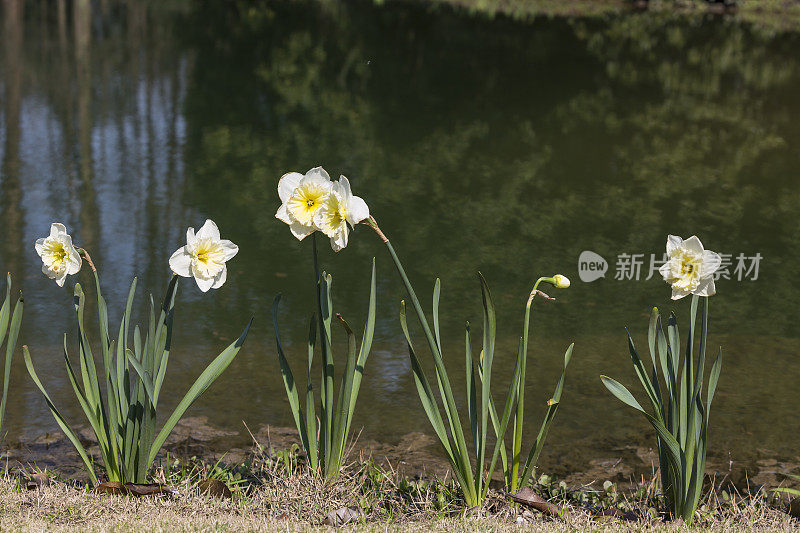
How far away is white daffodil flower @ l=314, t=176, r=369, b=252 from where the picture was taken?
263 cm

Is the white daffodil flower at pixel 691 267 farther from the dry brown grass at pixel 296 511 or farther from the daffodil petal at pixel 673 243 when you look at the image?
the dry brown grass at pixel 296 511

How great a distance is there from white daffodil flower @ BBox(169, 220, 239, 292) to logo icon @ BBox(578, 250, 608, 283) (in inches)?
122

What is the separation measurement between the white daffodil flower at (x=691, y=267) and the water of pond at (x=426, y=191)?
1.11 m

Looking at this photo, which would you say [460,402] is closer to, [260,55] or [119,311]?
[119,311]

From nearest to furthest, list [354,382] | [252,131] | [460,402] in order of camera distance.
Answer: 1. [354,382]
2. [460,402]
3. [252,131]

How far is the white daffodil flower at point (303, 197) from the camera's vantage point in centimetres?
267

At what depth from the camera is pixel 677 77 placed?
487 inches

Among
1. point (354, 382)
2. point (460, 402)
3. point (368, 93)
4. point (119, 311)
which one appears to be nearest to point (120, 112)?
point (368, 93)

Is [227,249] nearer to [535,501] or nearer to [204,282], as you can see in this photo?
[204,282]

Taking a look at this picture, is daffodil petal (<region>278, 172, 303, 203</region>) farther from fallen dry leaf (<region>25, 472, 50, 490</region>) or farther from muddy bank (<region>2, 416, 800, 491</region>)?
→ fallen dry leaf (<region>25, 472, 50, 490</region>)

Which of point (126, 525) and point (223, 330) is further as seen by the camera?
point (223, 330)

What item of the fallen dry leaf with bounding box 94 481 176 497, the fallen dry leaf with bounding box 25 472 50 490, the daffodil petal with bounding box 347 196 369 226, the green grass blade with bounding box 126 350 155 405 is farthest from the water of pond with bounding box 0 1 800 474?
the daffodil petal with bounding box 347 196 369 226

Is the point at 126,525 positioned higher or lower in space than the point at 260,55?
lower

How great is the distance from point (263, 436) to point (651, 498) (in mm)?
1435
